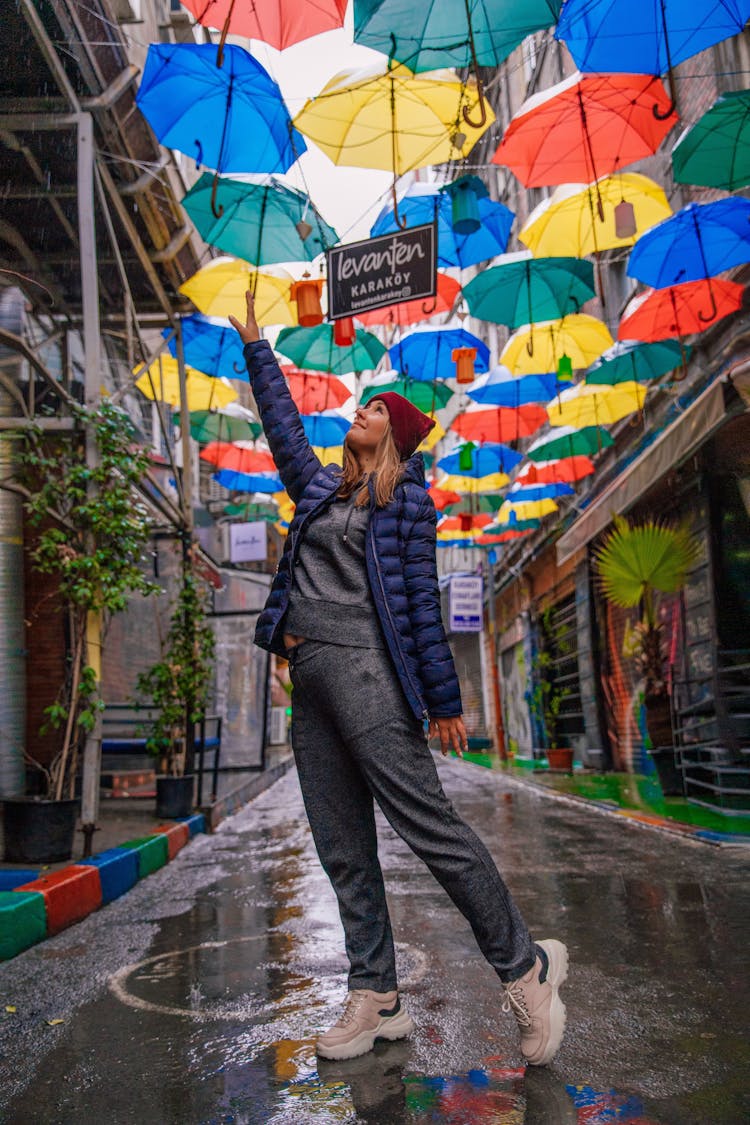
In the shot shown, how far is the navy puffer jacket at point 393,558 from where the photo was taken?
2.59 meters

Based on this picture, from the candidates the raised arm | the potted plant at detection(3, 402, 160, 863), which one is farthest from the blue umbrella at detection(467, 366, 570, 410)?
the raised arm

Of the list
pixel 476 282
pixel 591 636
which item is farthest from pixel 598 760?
pixel 476 282

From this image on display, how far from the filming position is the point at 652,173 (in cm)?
1373

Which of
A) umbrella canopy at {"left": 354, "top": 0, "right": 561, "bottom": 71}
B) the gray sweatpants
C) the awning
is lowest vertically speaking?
the gray sweatpants

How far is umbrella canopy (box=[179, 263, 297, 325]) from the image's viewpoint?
9.86 metres

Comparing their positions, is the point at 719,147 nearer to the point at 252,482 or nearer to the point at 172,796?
the point at 172,796

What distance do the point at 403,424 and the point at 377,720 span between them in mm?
973

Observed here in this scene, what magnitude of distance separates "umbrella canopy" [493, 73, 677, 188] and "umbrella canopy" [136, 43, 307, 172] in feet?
6.73

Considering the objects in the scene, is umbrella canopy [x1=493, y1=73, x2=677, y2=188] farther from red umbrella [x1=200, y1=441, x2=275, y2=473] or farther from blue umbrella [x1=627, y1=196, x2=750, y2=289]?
red umbrella [x1=200, y1=441, x2=275, y2=473]

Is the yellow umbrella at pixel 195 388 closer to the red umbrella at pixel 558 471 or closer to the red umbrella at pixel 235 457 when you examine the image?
the red umbrella at pixel 235 457

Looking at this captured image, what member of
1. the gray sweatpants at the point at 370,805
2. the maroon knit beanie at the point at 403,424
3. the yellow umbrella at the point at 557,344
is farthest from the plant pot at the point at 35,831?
the yellow umbrella at the point at 557,344

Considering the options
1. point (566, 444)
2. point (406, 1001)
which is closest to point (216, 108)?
point (406, 1001)

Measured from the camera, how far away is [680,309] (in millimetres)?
9766

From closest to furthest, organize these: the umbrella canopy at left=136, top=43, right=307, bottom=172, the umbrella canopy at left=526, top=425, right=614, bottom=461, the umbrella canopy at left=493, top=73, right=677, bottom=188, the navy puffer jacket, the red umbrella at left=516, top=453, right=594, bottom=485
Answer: the navy puffer jacket
the umbrella canopy at left=136, top=43, right=307, bottom=172
the umbrella canopy at left=493, top=73, right=677, bottom=188
the umbrella canopy at left=526, top=425, right=614, bottom=461
the red umbrella at left=516, top=453, right=594, bottom=485
